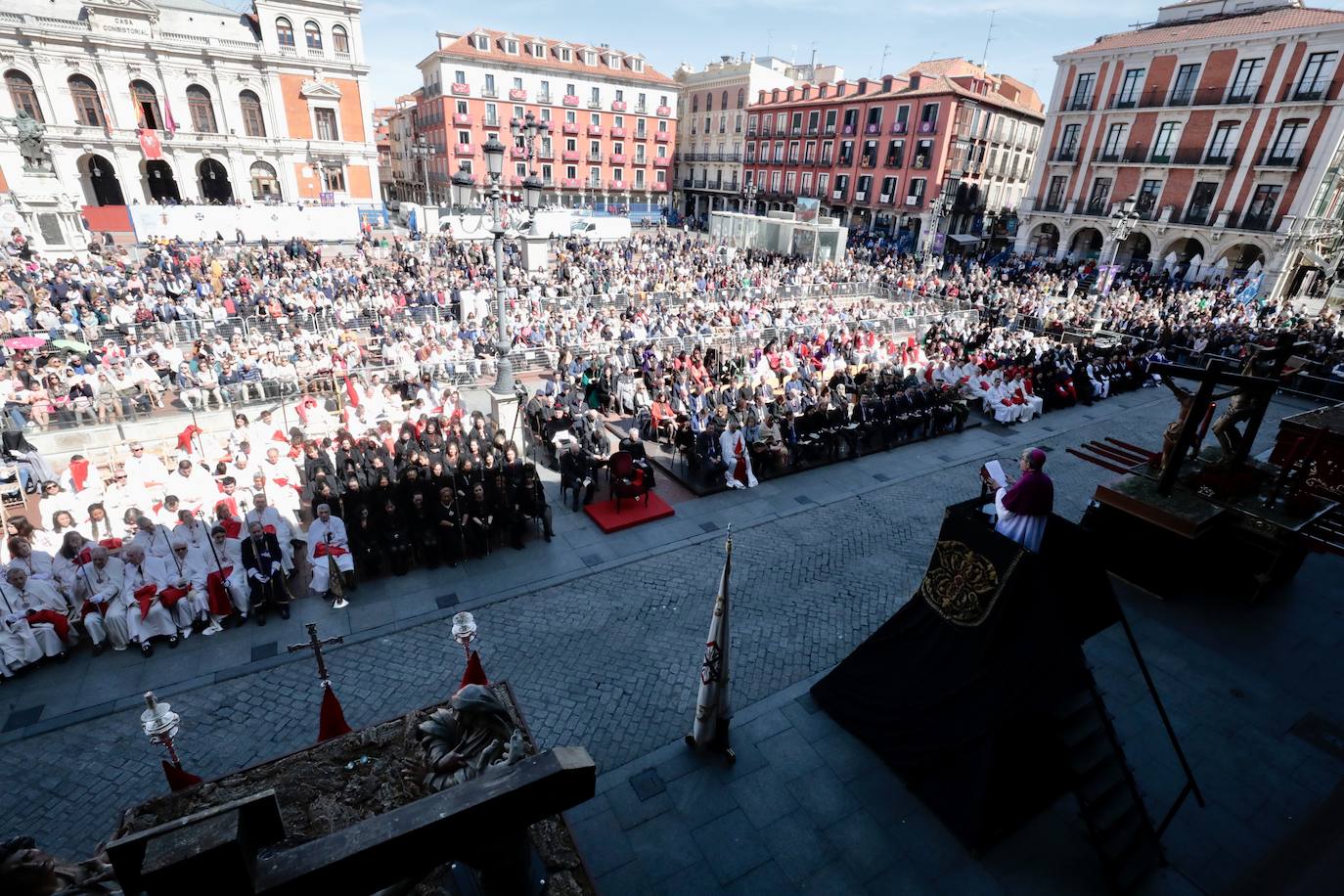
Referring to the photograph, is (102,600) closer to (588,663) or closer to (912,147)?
(588,663)

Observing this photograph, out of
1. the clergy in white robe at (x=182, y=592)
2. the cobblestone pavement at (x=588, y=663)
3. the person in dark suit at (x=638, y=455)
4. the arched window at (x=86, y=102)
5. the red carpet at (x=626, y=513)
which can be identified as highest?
the arched window at (x=86, y=102)

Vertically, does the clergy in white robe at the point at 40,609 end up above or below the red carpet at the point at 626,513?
above

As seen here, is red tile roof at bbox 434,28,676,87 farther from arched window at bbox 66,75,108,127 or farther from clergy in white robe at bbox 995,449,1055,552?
clergy in white robe at bbox 995,449,1055,552

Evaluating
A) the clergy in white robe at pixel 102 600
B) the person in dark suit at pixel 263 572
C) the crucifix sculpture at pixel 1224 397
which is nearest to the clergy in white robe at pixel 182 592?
the clergy in white robe at pixel 102 600

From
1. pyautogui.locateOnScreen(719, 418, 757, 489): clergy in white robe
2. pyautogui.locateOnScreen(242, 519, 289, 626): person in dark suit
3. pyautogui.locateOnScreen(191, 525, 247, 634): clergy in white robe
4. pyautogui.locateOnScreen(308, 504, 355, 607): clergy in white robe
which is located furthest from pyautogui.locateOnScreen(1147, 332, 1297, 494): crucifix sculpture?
pyautogui.locateOnScreen(191, 525, 247, 634): clergy in white robe

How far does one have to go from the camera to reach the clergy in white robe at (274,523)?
8.16 meters

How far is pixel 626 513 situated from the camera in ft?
35.4

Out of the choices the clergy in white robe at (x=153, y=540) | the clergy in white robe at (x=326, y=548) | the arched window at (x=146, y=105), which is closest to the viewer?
the clergy in white robe at (x=153, y=540)

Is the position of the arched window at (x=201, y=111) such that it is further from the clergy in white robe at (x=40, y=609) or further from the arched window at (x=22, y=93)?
the clergy in white robe at (x=40, y=609)

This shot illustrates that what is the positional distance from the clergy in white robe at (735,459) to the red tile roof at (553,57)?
50.6 meters

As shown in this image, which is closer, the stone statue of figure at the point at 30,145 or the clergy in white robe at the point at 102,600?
the clergy in white robe at the point at 102,600

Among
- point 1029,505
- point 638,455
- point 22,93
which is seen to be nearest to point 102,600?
point 638,455

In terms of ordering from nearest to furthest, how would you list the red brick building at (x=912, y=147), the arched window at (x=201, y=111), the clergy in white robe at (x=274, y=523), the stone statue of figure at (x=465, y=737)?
the stone statue of figure at (x=465, y=737)
the clergy in white robe at (x=274, y=523)
the arched window at (x=201, y=111)
the red brick building at (x=912, y=147)

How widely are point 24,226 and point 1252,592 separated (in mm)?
35348
